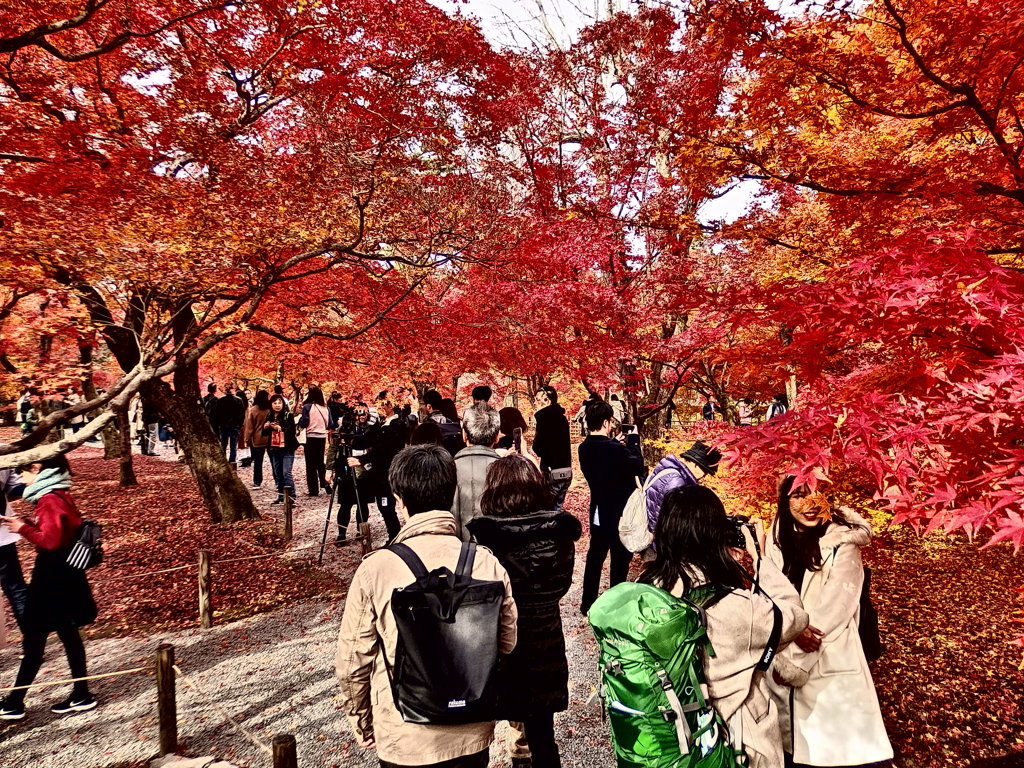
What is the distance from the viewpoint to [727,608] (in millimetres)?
1924

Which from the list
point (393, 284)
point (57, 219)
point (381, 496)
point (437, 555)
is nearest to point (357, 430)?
point (381, 496)

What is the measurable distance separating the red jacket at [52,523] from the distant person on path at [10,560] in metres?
0.48

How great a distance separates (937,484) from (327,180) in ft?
21.6

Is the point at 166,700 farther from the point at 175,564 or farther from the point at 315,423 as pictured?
the point at 315,423

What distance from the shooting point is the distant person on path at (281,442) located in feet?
33.7

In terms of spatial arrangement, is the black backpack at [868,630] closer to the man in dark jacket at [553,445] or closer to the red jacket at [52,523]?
the man in dark jacket at [553,445]

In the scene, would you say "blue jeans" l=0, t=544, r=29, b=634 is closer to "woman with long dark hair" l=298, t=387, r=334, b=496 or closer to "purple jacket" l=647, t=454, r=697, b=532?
"purple jacket" l=647, t=454, r=697, b=532

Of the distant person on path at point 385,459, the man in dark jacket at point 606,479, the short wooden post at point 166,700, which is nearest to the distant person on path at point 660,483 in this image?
the man in dark jacket at point 606,479

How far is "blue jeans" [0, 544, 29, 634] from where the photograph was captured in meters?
4.23

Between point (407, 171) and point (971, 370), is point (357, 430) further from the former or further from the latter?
point (971, 370)

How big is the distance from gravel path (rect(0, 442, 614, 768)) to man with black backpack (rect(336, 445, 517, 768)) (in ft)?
6.70

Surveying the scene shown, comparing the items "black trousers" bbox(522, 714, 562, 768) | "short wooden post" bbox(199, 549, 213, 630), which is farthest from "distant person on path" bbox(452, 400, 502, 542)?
"short wooden post" bbox(199, 549, 213, 630)

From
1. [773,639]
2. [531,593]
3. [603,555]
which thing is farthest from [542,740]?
[603,555]

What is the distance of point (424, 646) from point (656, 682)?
33.1 inches
